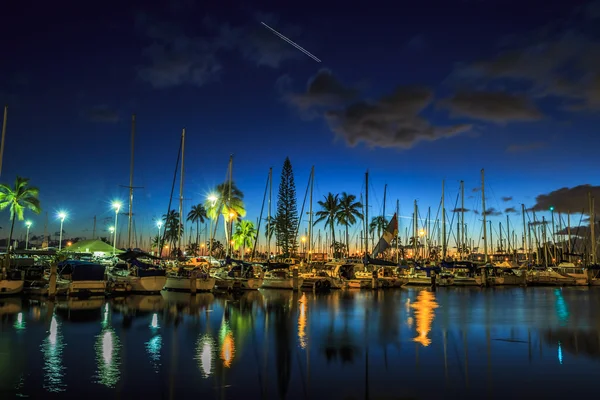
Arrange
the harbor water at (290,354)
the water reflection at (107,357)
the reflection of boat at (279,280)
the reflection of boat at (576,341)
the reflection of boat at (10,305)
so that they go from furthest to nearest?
the reflection of boat at (279,280)
the reflection of boat at (10,305)
the reflection of boat at (576,341)
the water reflection at (107,357)
the harbor water at (290,354)

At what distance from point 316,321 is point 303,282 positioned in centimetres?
2859

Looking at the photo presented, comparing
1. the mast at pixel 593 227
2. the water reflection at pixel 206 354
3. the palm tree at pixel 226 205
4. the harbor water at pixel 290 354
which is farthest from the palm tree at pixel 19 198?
the mast at pixel 593 227

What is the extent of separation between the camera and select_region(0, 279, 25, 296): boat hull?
3788 centimetres

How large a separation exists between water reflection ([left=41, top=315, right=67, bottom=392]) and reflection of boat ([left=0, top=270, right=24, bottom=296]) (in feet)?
63.8

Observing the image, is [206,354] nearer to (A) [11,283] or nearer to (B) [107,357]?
(B) [107,357]

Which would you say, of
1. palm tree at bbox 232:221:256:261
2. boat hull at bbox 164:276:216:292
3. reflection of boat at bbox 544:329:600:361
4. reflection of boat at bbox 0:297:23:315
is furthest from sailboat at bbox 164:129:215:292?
palm tree at bbox 232:221:256:261

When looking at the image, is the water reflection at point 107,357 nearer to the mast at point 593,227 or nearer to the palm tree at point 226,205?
the palm tree at point 226,205

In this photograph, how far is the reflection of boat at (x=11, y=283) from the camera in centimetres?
3794

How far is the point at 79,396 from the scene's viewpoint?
37.5ft

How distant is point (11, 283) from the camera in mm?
38219

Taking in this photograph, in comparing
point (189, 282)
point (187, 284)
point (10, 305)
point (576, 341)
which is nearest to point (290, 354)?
point (576, 341)

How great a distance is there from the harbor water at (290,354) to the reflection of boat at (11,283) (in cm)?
853

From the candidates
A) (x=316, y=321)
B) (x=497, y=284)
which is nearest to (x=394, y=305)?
(x=316, y=321)

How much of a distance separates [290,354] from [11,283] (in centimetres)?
3098
